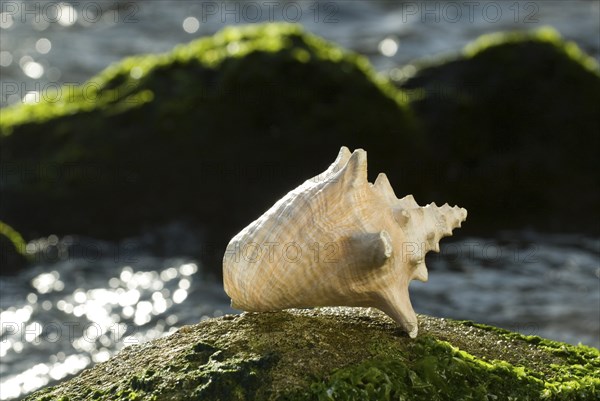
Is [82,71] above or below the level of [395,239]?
above

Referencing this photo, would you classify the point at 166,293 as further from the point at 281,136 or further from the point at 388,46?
the point at 388,46

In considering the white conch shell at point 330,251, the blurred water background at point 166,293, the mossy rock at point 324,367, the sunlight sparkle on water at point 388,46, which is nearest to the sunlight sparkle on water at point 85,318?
the blurred water background at point 166,293

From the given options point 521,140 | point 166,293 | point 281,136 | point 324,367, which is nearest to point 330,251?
point 324,367

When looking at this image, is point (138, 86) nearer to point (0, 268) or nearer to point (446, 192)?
point (0, 268)

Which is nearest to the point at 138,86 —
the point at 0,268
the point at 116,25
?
the point at 0,268

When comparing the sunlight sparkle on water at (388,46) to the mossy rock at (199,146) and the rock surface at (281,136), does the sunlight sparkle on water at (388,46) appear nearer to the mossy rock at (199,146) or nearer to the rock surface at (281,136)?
the rock surface at (281,136)

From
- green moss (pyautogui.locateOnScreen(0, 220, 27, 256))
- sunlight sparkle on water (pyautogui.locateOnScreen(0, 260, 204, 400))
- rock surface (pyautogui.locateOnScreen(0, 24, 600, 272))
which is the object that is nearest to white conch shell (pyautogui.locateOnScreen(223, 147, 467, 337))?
sunlight sparkle on water (pyautogui.locateOnScreen(0, 260, 204, 400))

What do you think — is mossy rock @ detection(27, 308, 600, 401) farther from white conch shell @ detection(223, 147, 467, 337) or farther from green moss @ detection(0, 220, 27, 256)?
green moss @ detection(0, 220, 27, 256)
